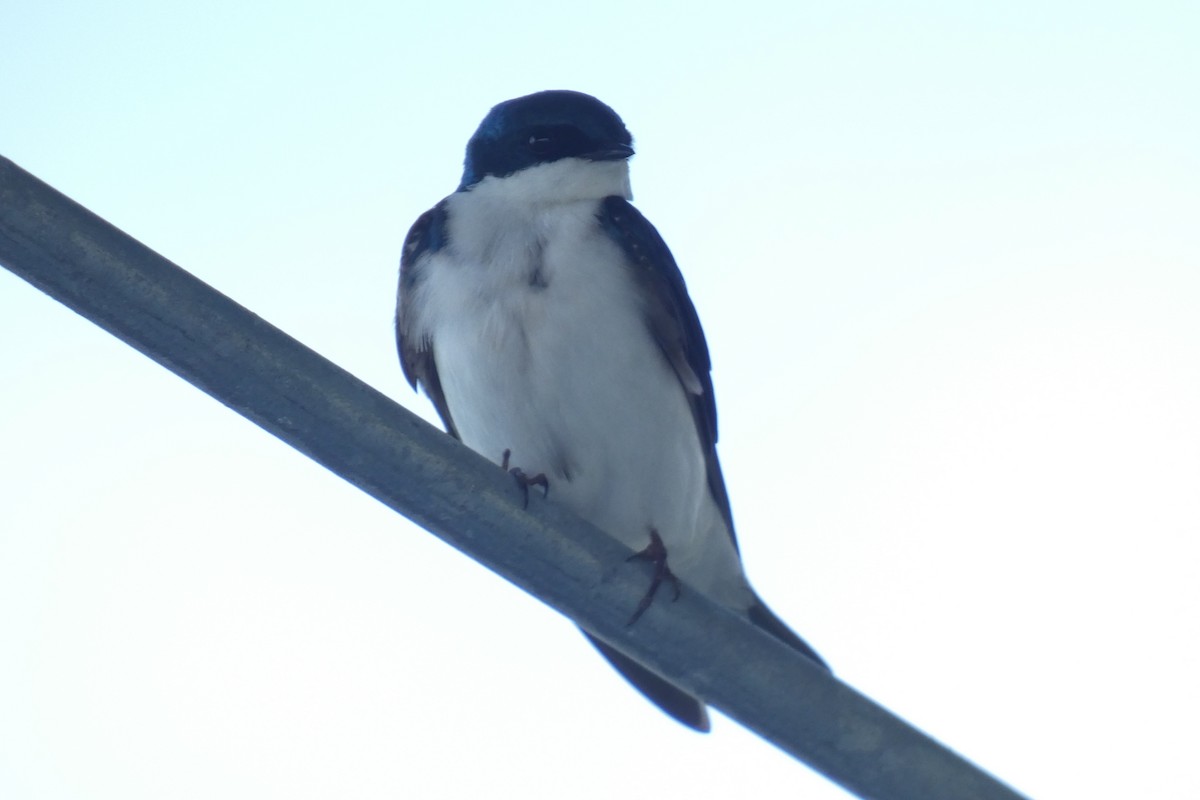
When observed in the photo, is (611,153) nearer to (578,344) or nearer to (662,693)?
(578,344)

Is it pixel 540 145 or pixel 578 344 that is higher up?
pixel 540 145

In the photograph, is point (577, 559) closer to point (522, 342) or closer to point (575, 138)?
point (522, 342)

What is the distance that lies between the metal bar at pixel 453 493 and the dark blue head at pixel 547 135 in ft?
5.33

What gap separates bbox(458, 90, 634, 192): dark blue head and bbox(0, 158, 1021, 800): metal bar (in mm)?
1623

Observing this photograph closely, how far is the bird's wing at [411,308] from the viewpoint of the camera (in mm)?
3059

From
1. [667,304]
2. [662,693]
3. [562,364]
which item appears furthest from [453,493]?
[667,304]

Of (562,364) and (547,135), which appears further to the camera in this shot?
(547,135)

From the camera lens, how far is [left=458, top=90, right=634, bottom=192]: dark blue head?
127 inches

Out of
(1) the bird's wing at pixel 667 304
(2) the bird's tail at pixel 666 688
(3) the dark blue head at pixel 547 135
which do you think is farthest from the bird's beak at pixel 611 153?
(2) the bird's tail at pixel 666 688

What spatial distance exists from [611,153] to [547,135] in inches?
6.2

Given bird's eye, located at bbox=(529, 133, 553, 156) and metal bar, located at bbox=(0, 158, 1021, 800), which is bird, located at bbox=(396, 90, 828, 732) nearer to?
bird's eye, located at bbox=(529, 133, 553, 156)

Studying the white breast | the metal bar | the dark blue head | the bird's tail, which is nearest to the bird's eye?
the dark blue head

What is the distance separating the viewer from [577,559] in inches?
67.3

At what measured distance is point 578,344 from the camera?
2.81 meters
